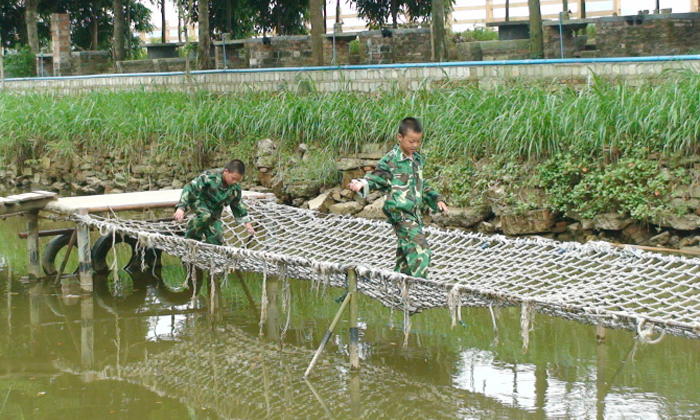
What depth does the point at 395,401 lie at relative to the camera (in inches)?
190

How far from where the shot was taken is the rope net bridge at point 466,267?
4.62 meters

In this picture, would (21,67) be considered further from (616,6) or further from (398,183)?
(398,183)

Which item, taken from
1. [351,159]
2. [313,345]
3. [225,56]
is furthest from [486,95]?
[225,56]

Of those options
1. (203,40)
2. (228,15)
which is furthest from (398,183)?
(228,15)

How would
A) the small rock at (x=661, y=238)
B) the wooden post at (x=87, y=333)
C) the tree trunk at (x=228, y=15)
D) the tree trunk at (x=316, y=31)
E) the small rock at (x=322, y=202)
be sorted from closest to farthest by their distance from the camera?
the wooden post at (x=87, y=333)
the small rock at (x=661, y=238)
the small rock at (x=322, y=202)
the tree trunk at (x=316, y=31)
the tree trunk at (x=228, y=15)

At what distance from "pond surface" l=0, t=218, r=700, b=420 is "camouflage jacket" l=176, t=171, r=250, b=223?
660 mm

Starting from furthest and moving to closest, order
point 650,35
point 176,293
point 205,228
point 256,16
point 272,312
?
point 256,16 < point 650,35 < point 176,293 < point 205,228 < point 272,312

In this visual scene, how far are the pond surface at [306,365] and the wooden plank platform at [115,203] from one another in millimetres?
747

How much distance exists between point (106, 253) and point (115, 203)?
27.0 inches

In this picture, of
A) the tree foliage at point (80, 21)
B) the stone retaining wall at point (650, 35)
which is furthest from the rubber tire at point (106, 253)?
the tree foliage at point (80, 21)

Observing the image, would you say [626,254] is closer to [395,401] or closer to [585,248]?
[585,248]

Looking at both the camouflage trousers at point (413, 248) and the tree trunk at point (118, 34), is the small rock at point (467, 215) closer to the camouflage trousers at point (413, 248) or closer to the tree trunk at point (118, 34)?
the camouflage trousers at point (413, 248)

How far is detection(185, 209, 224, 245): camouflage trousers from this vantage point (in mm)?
6586

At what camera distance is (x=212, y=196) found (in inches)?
260
